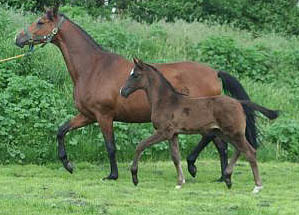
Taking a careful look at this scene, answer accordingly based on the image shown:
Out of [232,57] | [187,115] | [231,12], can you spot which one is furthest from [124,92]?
[231,12]

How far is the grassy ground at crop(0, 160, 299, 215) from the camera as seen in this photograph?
895cm

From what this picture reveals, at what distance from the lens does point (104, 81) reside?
12.3m

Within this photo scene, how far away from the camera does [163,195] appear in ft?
33.2

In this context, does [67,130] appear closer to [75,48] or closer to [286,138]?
[75,48]

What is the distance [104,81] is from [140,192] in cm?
258

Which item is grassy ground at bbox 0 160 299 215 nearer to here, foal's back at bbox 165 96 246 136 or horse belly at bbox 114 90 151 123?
foal's back at bbox 165 96 246 136

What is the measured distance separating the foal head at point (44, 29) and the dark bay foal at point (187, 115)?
1974mm

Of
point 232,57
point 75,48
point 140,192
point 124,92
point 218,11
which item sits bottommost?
point 218,11

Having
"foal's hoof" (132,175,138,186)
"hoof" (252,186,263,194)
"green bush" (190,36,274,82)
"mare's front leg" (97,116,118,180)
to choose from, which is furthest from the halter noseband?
"green bush" (190,36,274,82)

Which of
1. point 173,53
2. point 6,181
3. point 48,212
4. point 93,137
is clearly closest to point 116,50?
point 173,53

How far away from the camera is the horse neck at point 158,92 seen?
11.1m

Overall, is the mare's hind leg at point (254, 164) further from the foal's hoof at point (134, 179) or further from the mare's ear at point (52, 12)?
the mare's ear at point (52, 12)

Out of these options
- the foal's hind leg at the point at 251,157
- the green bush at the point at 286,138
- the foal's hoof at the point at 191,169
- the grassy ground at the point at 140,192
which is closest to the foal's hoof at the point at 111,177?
the grassy ground at the point at 140,192

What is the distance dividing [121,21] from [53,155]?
29.0ft
